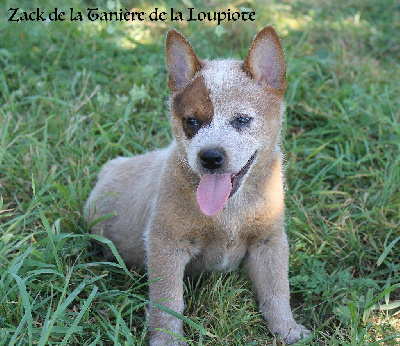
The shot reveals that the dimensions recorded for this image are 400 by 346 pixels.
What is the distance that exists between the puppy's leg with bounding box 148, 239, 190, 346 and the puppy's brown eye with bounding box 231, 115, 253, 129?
0.87m

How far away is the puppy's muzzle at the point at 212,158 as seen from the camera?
312cm

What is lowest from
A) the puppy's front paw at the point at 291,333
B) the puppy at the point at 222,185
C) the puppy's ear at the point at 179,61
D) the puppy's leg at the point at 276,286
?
the puppy's front paw at the point at 291,333

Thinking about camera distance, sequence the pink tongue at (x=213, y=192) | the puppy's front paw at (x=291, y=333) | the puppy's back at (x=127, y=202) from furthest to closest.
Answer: the puppy's back at (x=127, y=202) → the puppy's front paw at (x=291, y=333) → the pink tongue at (x=213, y=192)

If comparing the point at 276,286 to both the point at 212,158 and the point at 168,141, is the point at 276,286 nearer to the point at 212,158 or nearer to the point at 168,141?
the point at 212,158

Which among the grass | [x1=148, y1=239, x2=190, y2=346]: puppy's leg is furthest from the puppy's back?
[x1=148, y1=239, x2=190, y2=346]: puppy's leg

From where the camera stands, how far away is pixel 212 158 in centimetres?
312

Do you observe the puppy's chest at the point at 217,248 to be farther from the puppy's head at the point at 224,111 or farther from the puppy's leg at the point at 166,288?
the puppy's head at the point at 224,111

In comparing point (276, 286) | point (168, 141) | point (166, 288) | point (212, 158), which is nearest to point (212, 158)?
point (212, 158)

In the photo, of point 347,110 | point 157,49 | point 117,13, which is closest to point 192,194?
point 347,110

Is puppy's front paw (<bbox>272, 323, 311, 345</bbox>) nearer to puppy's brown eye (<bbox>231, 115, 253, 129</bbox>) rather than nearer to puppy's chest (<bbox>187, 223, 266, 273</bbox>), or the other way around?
puppy's chest (<bbox>187, 223, 266, 273</bbox>)

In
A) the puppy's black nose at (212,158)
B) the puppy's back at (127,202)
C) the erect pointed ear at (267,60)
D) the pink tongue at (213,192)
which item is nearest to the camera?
the puppy's black nose at (212,158)

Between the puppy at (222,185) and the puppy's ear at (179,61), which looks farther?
the puppy's ear at (179,61)

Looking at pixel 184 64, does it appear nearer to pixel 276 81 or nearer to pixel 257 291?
pixel 276 81

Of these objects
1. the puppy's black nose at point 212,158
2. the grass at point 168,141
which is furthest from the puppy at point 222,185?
the grass at point 168,141
